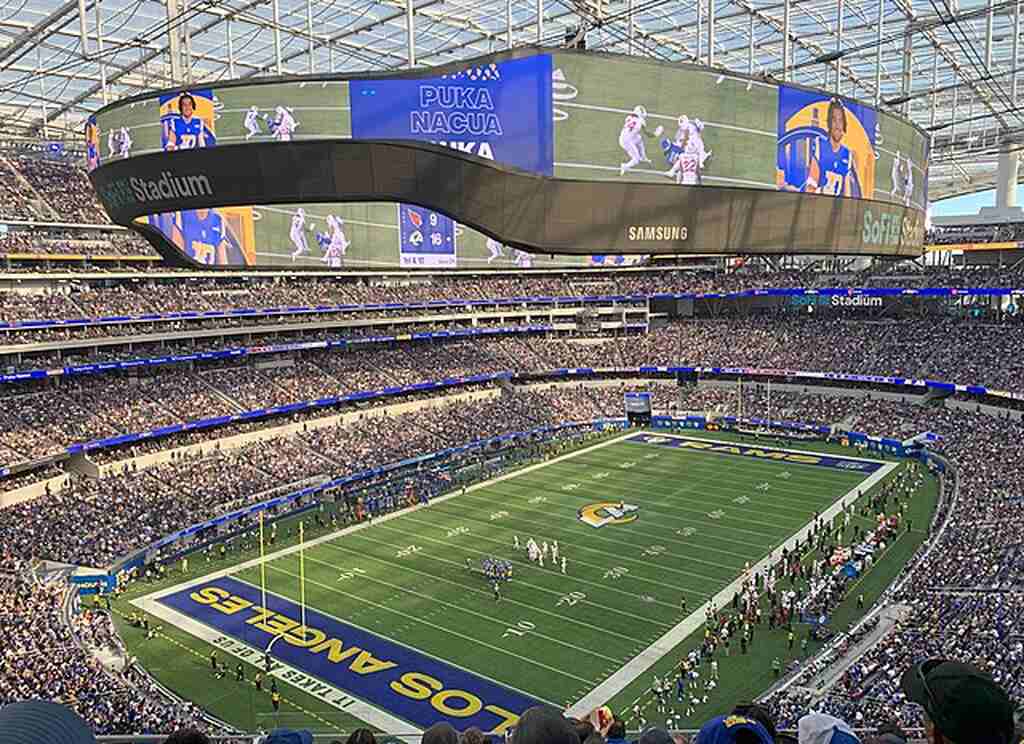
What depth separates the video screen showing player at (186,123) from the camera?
515cm

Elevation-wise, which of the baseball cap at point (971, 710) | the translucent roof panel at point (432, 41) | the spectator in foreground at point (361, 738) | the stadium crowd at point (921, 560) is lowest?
the stadium crowd at point (921, 560)

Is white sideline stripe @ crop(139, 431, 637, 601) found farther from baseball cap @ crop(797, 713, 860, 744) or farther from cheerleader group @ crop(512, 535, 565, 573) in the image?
baseball cap @ crop(797, 713, 860, 744)

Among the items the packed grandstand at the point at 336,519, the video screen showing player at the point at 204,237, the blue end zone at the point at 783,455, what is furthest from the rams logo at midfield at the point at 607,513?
the video screen showing player at the point at 204,237

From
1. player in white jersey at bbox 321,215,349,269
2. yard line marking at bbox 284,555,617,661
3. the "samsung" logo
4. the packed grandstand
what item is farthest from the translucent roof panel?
the "samsung" logo

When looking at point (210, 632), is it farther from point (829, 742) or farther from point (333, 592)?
point (829, 742)

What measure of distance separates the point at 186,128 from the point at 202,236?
5.57 m

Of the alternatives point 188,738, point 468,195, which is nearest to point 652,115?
point 468,195

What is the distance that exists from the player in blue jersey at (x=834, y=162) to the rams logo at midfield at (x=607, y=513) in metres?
28.2

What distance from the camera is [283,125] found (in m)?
5.00

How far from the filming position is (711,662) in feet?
72.1

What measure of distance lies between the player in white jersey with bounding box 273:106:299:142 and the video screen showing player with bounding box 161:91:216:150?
0.42 m

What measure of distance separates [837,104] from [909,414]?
150 ft

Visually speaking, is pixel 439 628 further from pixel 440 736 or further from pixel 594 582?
pixel 440 736

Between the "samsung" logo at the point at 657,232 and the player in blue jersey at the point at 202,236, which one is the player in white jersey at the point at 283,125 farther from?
the player in blue jersey at the point at 202,236
